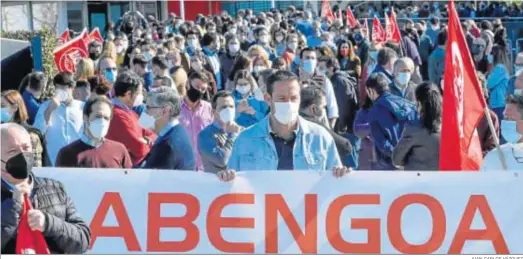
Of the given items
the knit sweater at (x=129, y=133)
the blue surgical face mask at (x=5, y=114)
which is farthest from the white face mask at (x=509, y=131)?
the blue surgical face mask at (x=5, y=114)

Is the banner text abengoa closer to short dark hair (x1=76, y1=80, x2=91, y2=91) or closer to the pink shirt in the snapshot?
the pink shirt

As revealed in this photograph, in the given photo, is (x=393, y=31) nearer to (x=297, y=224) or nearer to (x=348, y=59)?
(x=348, y=59)

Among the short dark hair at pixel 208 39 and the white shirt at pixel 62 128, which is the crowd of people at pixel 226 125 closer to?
the white shirt at pixel 62 128

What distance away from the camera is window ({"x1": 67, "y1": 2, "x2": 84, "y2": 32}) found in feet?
124

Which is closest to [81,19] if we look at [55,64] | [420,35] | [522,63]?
[420,35]

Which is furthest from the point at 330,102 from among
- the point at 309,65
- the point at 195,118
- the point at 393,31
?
the point at 393,31

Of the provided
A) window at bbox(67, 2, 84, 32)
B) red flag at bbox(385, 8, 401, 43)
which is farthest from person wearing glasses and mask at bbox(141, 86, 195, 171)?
window at bbox(67, 2, 84, 32)

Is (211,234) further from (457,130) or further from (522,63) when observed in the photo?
(522,63)

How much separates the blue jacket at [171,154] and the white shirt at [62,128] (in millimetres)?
1692

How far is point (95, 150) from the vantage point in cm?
712

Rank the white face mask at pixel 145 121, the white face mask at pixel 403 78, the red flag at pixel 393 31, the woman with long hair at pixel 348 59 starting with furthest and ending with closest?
the red flag at pixel 393 31
the woman with long hair at pixel 348 59
the white face mask at pixel 403 78
the white face mask at pixel 145 121

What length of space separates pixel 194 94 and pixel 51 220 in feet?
15.7

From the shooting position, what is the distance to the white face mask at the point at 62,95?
9.51 meters

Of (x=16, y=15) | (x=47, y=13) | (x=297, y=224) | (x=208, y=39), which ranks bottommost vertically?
(x=47, y=13)
